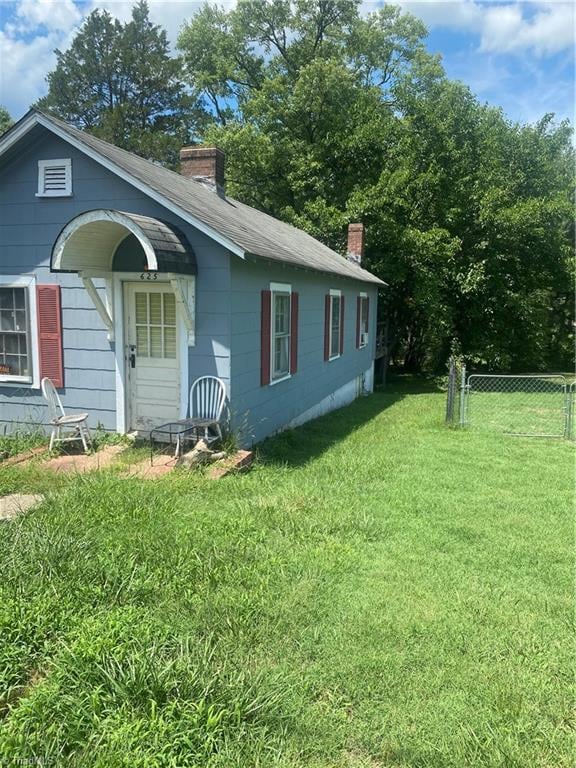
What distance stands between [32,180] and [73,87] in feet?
86.0

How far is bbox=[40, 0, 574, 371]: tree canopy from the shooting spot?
714 inches

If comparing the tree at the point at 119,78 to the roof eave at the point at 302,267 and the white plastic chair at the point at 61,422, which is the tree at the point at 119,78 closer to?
the roof eave at the point at 302,267

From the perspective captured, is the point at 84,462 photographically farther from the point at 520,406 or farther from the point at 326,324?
the point at 520,406

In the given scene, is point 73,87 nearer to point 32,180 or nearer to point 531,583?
point 32,180

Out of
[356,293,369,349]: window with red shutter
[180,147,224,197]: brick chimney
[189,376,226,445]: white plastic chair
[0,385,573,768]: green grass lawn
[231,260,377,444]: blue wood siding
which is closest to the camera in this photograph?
[0,385,573,768]: green grass lawn

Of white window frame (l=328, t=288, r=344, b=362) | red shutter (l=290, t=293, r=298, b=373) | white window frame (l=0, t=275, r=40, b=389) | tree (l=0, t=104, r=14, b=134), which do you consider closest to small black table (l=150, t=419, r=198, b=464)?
white window frame (l=0, t=275, r=40, b=389)

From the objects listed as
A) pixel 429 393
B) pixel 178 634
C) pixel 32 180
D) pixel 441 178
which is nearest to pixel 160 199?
pixel 32 180

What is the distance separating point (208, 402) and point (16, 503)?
2631 millimetres

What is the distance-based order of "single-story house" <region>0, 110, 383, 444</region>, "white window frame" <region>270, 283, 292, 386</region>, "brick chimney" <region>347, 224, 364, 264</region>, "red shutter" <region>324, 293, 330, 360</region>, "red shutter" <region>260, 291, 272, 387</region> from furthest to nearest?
"brick chimney" <region>347, 224, 364, 264</region>
"red shutter" <region>324, 293, 330, 360</region>
"white window frame" <region>270, 283, 292, 386</region>
"red shutter" <region>260, 291, 272, 387</region>
"single-story house" <region>0, 110, 383, 444</region>

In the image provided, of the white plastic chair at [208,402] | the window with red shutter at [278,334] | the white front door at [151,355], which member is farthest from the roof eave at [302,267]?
the white plastic chair at [208,402]

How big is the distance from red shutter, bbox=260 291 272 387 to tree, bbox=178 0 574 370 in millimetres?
10610

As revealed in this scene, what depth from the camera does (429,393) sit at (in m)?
17.0

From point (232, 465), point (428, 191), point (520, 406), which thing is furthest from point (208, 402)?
point (428, 191)

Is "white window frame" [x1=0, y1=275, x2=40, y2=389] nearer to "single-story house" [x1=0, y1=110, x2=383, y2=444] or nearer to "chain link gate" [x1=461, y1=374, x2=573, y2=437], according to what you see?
"single-story house" [x1=0, y1=110, x2=383, y2=444]
